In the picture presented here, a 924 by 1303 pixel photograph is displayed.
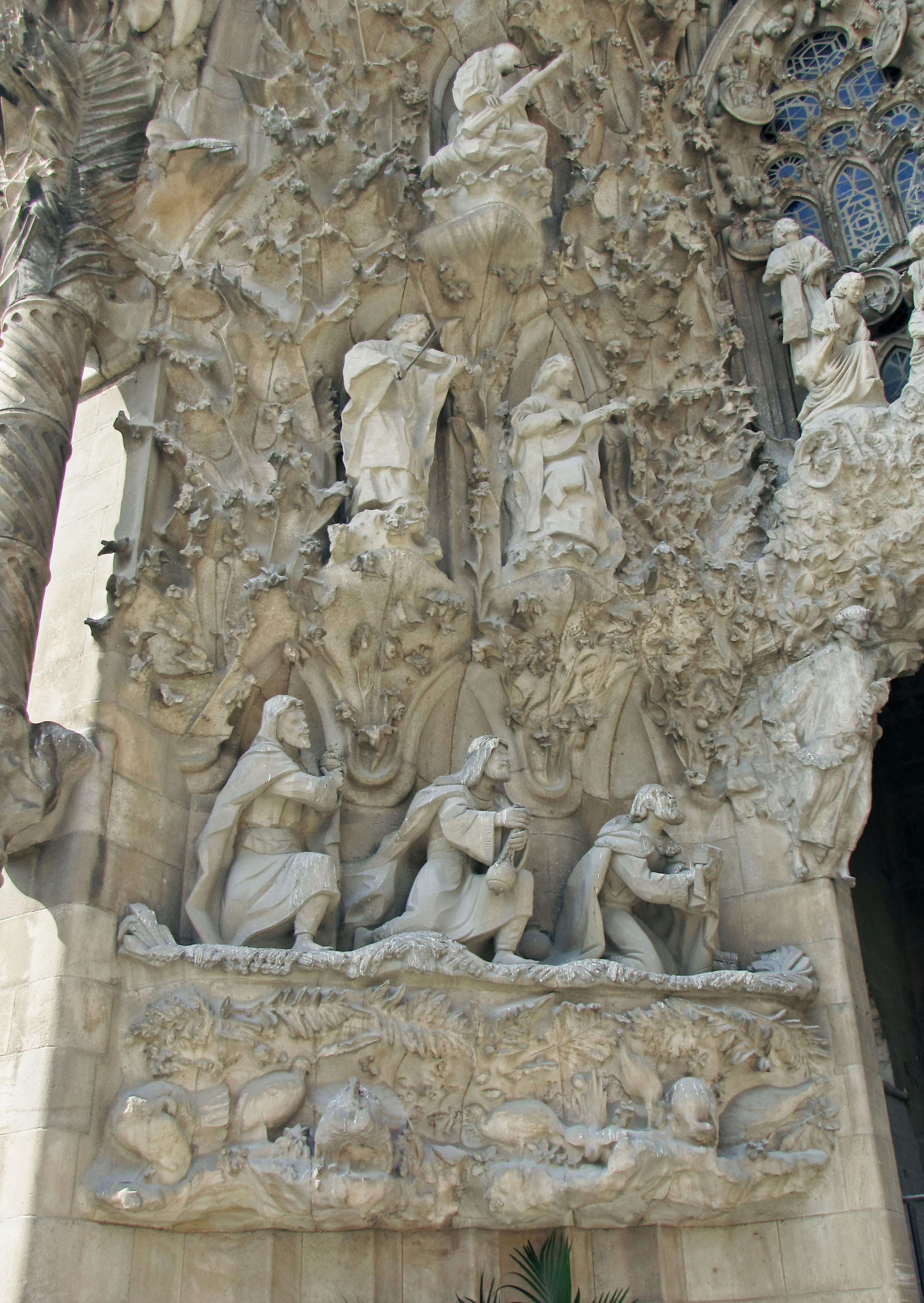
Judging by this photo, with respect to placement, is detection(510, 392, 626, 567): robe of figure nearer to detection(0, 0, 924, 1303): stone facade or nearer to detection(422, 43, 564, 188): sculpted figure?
detection(0, 0, 924, 1303): stone facade

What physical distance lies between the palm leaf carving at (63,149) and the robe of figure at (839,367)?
482 cm

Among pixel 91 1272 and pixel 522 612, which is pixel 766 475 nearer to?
pixel 522 612

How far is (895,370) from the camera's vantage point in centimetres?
952

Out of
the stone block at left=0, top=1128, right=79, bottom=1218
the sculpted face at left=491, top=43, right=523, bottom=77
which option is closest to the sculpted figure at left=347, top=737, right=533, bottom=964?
the stone block at left=0, top=1128, right=79, bottom=1218

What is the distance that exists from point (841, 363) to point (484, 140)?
2.98 m

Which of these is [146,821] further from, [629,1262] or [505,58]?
[505,58]

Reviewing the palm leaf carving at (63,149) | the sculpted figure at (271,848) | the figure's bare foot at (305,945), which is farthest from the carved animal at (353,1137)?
the palm leaf carving at (63,149)

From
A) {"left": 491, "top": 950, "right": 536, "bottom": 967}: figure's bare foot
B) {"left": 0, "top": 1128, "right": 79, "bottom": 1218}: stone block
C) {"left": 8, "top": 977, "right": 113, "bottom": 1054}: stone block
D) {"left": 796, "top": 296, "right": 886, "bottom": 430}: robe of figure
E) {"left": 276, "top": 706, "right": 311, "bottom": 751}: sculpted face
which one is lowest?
{"left": 0, "top": 1128, "right": 79, "bottom": 1218}: stone block

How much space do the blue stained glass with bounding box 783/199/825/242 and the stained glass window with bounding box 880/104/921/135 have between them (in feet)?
2.90

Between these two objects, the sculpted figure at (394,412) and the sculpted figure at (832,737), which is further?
the sculpted figure at (394,412)

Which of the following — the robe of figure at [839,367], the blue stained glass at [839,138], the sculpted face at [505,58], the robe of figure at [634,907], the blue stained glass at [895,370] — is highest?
the blue stained glass at [839,138]

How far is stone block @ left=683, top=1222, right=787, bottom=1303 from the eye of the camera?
643 cm

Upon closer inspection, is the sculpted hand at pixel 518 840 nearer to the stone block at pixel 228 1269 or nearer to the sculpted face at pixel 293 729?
the sculpted face at pixel 293 729

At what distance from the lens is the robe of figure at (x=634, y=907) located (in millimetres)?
6910
